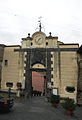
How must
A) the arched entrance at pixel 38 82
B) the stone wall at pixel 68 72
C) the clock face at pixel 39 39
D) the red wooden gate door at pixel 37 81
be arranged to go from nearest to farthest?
the stone wall at pixel 68 72, the clock face at pixel 39 39, the arched entrance at pixel 38 82, the red wooden gate door at pixel 37 81

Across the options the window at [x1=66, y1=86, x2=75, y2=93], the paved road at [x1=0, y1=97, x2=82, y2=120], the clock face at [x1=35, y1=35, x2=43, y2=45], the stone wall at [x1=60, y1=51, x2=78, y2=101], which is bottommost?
the paved road at [x1=0, y1=97, x2=82, y2=120]

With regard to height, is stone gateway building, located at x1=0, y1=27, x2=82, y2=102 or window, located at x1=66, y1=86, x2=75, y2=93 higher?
stone gateway building, located at x1=0, y1=27, x2=82, y2=102

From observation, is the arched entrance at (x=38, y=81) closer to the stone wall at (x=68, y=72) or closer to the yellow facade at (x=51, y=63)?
the yellow facade at (x=51, y=63)

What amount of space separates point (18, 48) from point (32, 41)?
2172mm

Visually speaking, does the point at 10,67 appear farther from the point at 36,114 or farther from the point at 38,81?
the point at 38,81

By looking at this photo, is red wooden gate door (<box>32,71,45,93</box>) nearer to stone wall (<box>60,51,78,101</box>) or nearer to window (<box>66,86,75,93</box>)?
stone wall (<box>60,51,78,101</box>)

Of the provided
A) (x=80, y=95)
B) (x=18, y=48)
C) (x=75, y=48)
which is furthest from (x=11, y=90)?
(x=75, y=48)

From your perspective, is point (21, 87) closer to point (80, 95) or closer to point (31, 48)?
point (31, 48)

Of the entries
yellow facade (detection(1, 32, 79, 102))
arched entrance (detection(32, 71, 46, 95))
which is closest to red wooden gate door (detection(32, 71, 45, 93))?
arched entrance (detection(32, 71, 46, 95))

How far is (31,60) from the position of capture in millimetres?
18438

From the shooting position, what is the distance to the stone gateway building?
16.8 metres

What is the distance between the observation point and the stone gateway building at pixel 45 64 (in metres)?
16.8

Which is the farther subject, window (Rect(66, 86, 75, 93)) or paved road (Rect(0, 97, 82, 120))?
window (Rect(66, 86, 75, 93))

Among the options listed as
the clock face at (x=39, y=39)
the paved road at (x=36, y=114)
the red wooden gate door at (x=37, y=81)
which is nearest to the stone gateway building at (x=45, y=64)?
the clock face at (x=39, y=39)
